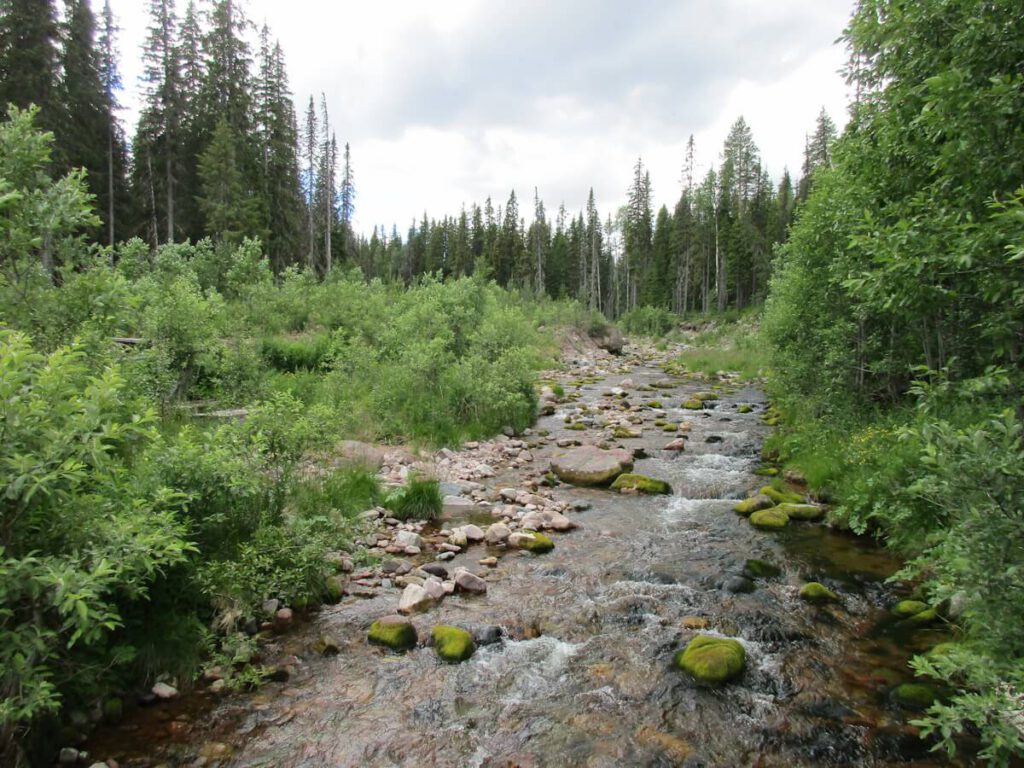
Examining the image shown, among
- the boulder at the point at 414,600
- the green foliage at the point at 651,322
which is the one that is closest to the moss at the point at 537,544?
the boulder at the point at 414,600

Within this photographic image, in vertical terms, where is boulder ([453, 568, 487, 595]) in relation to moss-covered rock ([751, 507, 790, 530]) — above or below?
below

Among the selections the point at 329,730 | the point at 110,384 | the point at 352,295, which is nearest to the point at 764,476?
the point at 329,730

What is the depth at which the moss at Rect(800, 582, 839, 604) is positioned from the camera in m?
7.52

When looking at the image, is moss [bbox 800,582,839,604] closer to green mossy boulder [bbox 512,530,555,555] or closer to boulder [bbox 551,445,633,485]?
green mossy boulder [bbox 512,530,555,555]

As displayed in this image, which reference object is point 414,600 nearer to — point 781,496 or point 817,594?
point 817,594

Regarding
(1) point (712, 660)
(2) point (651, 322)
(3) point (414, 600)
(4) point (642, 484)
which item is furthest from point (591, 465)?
(2) point (651, 322)

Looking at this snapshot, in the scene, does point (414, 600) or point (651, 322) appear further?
point (651, 322)

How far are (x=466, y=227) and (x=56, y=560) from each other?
82.5 metres

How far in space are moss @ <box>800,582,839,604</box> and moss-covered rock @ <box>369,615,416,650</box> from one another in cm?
529

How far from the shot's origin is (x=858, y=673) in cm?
598

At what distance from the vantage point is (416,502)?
10.2 meters

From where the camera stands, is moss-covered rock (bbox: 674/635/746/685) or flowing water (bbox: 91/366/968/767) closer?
flowing water (bbox: 91/366/968/767)

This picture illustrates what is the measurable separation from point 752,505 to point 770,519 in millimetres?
718

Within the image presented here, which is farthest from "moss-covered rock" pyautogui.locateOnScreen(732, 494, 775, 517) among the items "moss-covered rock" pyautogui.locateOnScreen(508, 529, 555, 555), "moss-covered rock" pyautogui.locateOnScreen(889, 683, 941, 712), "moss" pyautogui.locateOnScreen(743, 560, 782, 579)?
"moss-covered rock" pyautogui.locateOnScreen(889, 683, 941, 712)
